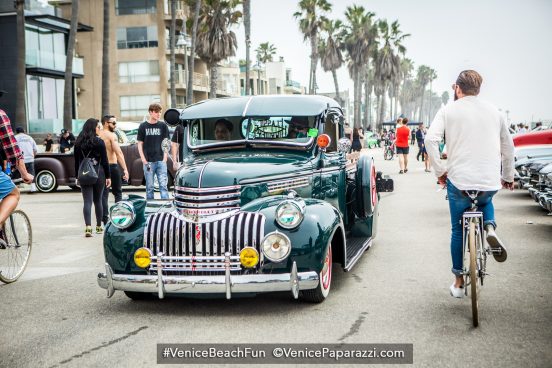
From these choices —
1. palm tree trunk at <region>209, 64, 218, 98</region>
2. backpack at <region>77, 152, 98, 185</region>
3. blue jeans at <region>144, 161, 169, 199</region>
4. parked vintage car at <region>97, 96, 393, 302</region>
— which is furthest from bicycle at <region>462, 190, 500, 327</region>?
palm tree trunk at <region>209, 64, 218, 98</region>

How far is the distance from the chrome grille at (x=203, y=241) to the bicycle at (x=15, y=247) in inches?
91.0

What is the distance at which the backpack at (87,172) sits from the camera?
10086mm

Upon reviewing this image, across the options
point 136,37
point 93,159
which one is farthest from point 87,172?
point 136,37

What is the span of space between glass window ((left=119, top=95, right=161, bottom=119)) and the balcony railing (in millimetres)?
6982

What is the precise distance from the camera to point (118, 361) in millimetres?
4531

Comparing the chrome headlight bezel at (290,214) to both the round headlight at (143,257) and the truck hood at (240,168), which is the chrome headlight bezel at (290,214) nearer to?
the truck hood at (240,168)

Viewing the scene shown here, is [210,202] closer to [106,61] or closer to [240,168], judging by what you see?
[240,168]

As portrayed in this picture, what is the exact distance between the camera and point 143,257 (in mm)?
5715

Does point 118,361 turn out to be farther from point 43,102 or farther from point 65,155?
point 43,102

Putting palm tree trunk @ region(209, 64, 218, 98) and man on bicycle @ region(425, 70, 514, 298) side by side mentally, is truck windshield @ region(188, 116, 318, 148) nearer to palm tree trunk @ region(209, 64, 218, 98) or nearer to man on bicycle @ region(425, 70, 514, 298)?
man on bicycle @ region(425, 70, 514, 298)

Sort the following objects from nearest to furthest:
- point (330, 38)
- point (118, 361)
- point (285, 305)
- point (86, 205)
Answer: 1. point (118, 361)
2. point (285, 305)
3. point (86, 205)
4. point (330, 38)

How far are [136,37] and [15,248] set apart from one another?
47.1m

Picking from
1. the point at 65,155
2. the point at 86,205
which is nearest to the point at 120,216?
the point at 86,205

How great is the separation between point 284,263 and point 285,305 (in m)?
0.60
